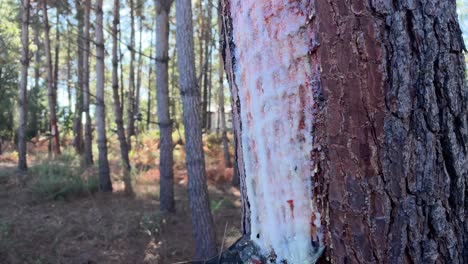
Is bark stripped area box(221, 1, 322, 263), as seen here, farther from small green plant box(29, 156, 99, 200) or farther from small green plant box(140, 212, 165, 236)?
small green plant box(29, 156, 99, 200)

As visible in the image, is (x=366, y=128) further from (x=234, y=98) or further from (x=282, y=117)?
(x=234, y=98)

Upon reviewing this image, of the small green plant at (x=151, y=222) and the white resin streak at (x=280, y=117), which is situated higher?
the white resin streak at (x=280, y=117)

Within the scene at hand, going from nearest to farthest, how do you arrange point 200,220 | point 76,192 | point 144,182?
1. point 200,220
2. point 76,192
3. point 144,182

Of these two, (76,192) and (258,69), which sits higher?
(258,69)

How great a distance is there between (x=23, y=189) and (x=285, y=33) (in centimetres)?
984

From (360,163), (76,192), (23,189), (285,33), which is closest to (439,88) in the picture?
(360,163)

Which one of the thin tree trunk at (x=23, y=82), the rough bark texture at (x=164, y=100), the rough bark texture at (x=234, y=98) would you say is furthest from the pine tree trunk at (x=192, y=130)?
the thin tree trunk at (x=23, y=82)

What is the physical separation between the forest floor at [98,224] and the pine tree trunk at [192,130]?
728mm

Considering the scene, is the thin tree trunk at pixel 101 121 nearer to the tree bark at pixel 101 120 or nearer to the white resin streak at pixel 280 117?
the tree bark at pixel 101 120

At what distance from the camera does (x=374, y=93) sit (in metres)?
0.82

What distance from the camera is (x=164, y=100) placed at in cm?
774

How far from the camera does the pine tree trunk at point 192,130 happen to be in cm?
579

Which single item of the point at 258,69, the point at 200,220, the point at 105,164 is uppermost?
the point at 258,69

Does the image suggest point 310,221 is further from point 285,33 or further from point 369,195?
point 285,33
